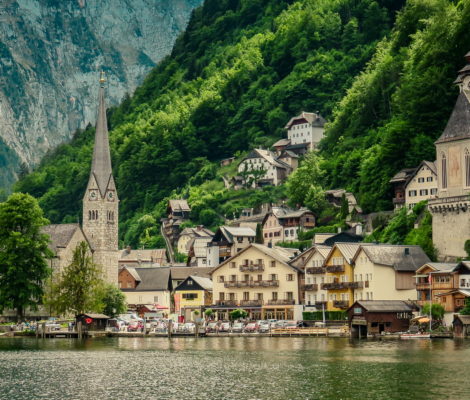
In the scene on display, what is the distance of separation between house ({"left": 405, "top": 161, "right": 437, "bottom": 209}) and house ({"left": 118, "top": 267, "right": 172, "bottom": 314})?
34.7 meters

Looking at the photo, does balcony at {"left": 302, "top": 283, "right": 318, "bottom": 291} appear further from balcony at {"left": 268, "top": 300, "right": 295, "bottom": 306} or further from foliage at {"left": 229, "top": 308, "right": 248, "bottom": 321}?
foliage at {"left": 229, "top": 308, "right": 248, "bottom": 321}

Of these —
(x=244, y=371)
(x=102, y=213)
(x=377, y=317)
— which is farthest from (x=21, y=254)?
(x=244, y=371)

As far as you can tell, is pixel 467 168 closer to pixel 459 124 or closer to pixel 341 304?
pixel 459 124

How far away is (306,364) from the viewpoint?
68625mm

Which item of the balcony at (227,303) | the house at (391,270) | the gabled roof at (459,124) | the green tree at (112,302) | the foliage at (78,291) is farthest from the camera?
the balcony at (227,303)

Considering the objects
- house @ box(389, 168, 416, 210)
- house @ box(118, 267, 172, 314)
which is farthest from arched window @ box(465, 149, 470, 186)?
house @ box(118, 267, 172, 314)

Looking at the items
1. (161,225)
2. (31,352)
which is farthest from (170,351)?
(161,225)

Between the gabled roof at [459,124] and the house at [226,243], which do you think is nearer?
the gabled roof at [459,124]

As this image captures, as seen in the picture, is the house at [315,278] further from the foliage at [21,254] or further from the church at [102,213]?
the church at [102,213]

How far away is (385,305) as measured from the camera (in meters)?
93.8

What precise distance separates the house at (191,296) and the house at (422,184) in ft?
87.1

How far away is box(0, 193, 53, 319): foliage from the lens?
110438 mm

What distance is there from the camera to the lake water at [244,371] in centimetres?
5547

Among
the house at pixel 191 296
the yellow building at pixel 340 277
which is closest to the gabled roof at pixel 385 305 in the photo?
the yellow building at pixel 340 277
